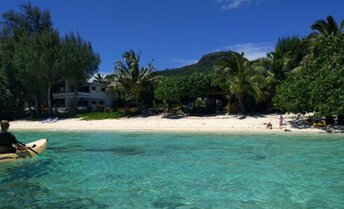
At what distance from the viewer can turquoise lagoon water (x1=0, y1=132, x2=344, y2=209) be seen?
9172 mm

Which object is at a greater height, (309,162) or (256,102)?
(256,102)

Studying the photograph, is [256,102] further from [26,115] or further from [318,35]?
[26,115]

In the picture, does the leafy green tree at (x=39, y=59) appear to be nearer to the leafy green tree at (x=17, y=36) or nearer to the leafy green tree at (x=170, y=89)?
the leafy green tree at (x=17, y=36)

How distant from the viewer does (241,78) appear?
38781 mm

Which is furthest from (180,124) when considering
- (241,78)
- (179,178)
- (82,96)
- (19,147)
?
(179,178)

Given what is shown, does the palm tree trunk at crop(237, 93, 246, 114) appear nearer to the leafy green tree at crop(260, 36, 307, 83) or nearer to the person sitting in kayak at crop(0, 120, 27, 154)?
the leafy green tree at crop(260, 36, 307, 83)

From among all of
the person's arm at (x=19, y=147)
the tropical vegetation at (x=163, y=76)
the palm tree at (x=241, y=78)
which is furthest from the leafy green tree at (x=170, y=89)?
the person's arm at (x=19, y=147)

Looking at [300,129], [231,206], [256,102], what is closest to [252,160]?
[231,206]

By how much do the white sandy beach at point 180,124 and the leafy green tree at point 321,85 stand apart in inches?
83.6

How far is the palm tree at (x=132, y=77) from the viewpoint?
45.0 metres

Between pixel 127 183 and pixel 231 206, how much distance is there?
3.77 metres

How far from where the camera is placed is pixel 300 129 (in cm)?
3023

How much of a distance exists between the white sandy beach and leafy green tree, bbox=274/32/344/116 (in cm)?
212

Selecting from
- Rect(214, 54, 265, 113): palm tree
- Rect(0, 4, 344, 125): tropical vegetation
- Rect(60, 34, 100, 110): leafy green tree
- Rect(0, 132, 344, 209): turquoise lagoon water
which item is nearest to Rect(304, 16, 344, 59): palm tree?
Rect(0, 4, 344, 125): tropical vegetation
